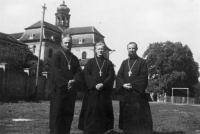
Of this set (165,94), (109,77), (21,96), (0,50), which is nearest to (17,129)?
(109,77)

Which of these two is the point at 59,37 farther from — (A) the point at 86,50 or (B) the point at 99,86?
(B) the point at 99,86

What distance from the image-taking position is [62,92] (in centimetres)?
580

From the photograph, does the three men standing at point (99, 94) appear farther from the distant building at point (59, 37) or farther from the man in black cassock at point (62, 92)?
the distant building at point (59, 37)

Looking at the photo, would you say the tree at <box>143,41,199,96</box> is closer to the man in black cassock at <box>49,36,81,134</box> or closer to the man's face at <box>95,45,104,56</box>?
the man's face at <box>95,45,104,56</box>

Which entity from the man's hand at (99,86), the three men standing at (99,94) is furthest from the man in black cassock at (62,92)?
the man's hand at (99,86)

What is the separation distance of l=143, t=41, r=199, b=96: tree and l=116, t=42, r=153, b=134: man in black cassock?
38.7m

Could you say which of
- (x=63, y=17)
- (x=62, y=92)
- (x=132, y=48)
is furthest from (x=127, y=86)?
(x=63, y=17)

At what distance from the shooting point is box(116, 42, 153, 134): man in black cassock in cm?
586

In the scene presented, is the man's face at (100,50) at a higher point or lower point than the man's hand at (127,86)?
higher

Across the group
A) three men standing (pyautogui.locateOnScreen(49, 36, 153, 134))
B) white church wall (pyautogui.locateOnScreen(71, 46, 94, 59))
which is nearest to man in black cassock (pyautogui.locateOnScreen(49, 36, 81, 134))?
three men standing (pyautogui.locateOnScreen(49, 36, 153, 134))

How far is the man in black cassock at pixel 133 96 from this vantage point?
586 cm

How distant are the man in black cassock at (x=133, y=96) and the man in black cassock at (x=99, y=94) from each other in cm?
28

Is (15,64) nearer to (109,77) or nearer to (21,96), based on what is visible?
(21,96)

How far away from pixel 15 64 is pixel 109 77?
26.8 m
